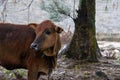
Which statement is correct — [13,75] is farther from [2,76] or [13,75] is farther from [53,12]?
[53,12]

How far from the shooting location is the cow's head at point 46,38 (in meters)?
4.95

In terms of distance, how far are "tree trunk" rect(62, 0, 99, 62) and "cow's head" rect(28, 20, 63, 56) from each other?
6.95 feet

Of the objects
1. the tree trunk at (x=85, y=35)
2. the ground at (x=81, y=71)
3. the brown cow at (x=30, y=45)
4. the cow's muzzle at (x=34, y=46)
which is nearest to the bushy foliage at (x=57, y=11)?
the tree trunk at (x=85, y=35)

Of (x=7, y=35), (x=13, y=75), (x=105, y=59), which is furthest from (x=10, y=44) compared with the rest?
(x=105, y=59)

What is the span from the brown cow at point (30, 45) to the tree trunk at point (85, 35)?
6.60 feet

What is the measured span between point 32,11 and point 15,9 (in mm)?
588

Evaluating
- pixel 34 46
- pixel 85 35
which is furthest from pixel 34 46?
pixel 85 35

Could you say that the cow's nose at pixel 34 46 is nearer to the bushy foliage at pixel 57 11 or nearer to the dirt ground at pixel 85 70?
the dirt ground at pixel 85 70

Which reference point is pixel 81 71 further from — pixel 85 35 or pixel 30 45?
pixel 30 45

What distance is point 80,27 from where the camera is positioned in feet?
24.2

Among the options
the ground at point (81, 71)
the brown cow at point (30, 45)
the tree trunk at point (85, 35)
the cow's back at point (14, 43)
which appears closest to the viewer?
the brown cow at point (30, 45)

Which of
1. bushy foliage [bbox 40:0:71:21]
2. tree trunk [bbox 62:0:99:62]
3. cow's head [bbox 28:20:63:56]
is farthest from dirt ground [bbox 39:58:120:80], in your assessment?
cow's head [bbox 28:20:63:56]

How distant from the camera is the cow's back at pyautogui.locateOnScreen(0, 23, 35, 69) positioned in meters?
5.38

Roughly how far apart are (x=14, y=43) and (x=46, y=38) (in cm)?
63
